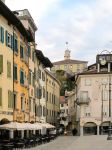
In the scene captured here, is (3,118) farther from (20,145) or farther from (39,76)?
(39,76)

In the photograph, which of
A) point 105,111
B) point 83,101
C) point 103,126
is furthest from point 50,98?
point 103,126

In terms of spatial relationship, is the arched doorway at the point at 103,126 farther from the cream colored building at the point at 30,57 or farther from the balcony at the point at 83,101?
the cream colored building at the point at 30,57

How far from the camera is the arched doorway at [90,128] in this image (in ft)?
320

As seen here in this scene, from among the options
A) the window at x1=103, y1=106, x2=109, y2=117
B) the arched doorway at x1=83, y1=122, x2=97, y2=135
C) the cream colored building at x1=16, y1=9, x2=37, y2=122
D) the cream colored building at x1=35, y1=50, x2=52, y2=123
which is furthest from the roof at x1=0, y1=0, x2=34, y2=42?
the arched doorway at x1=83, y1=122, x2=97, y2=135

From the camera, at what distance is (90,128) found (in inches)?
3858

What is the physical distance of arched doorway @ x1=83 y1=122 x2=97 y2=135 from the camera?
97.6m

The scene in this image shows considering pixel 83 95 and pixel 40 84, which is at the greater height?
pixel 40 84

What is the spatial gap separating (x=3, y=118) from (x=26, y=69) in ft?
47.6

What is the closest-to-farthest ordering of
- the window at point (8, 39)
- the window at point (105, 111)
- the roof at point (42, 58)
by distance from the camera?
the window at point (8, 39) → the roof at point (42, 58) → the window at point (105, 111)

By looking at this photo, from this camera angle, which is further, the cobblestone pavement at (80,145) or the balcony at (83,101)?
the balcony at (83,101)

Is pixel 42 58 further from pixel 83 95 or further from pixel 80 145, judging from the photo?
pixel 80 145

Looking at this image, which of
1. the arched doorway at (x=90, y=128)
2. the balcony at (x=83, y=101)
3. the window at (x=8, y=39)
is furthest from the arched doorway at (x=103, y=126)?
the window at (x=8, y=39)

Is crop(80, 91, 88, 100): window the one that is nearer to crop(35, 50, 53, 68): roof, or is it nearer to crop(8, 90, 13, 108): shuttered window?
crop(35, 50, 53, 68): roof

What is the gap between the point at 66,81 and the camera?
172500 mm
